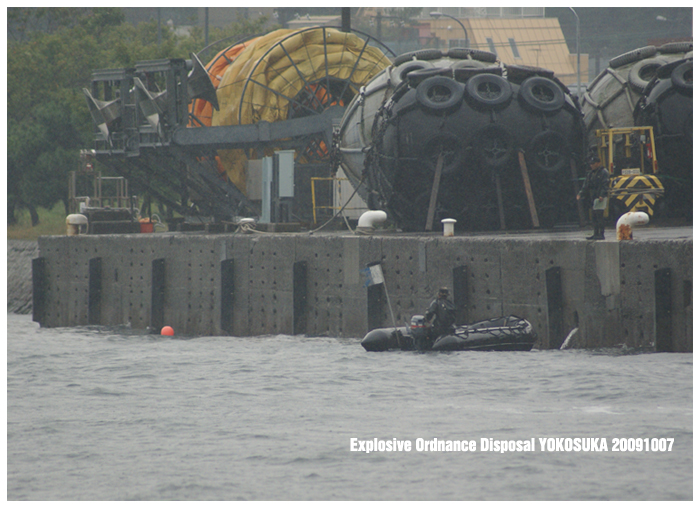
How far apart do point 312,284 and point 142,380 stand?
263 inches

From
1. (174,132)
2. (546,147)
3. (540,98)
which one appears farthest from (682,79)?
(174,132)

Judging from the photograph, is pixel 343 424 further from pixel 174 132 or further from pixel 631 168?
pixel 174 132

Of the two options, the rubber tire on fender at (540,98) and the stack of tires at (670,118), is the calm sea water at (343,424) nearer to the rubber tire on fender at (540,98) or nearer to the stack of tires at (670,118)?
the rubber tire on fender at (540,98)

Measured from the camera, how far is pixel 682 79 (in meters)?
27.1

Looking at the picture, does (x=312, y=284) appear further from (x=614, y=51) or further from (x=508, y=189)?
(x=614, y=51)

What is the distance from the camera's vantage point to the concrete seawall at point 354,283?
18.8m

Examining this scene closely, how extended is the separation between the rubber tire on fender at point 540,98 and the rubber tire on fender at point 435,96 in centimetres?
165

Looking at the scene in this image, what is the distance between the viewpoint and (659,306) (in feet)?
59.8

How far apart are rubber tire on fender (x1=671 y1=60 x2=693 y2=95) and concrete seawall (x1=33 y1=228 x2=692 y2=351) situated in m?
6.44

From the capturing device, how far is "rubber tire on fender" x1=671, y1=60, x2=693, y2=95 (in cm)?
2700

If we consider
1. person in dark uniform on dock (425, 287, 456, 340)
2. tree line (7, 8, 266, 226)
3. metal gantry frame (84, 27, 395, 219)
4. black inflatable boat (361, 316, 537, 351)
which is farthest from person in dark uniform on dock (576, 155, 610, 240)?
tree line (7, 8, 266, 226)

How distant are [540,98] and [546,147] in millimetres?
1297

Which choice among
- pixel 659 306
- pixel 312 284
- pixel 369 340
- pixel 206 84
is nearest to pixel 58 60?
pixel 206 84

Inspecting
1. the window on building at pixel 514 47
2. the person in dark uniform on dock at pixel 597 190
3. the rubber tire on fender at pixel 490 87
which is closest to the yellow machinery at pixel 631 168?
the rubber tire on fender at pixel 490 87
